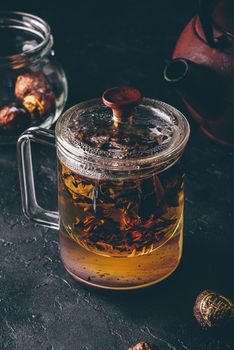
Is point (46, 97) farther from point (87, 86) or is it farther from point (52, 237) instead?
point (52, 237)

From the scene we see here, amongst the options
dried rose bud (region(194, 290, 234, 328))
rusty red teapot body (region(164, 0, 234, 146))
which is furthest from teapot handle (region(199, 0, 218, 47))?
dried rose bud (region(194, 290, 234, 328))

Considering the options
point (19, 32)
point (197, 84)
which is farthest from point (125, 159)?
point (19, 32)

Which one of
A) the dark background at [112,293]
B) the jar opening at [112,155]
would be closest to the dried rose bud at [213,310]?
the dark background at [112,293]

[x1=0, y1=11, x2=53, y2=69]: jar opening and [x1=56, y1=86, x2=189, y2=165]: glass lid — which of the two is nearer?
[x1=56, y1=86, x2=189, y2=165]: glass lid

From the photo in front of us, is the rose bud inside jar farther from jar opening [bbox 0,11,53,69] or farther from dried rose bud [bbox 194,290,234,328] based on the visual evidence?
dried rose bud [bbox 194,290,234,328]

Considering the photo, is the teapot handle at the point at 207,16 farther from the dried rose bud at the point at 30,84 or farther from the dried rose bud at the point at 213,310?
the dried rose bud at the point at 213,310

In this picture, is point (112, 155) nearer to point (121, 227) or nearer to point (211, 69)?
point (121, 227)
